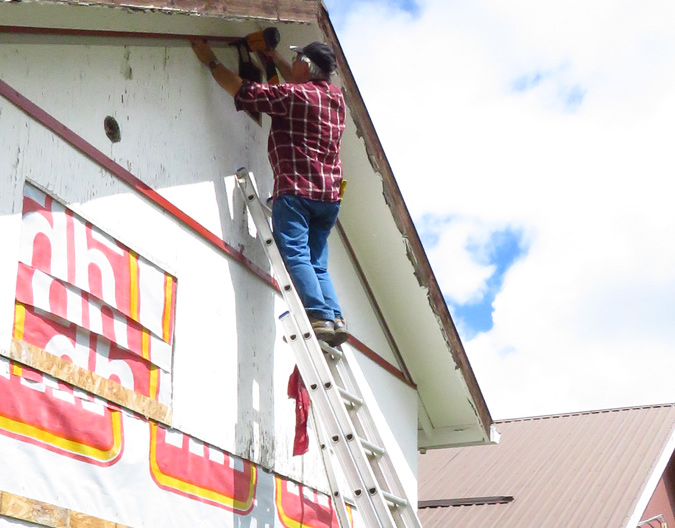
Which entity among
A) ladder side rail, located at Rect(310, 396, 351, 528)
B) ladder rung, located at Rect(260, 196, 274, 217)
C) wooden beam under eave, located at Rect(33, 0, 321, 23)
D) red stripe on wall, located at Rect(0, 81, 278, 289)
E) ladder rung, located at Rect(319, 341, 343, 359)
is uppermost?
wooden beam under eave, located at Rect(33, 0, 321, 23)

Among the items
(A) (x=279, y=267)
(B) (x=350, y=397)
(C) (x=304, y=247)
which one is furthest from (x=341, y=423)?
(C) (x=304, y=247)

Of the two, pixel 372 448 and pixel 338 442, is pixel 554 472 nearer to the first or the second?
pixel 372 448

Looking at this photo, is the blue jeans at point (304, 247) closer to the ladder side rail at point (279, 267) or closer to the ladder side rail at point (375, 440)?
the ladder side rail at point (279, 267)

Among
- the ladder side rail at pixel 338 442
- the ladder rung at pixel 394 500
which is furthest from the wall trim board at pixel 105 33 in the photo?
the ladder rung at pixel 394 500

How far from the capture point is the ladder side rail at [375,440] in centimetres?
509

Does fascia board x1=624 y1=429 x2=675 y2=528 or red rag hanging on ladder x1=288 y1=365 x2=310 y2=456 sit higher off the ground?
fascia board x1=624 y1=429 x2=675 y2=528

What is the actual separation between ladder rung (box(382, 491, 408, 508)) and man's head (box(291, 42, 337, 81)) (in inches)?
96.1

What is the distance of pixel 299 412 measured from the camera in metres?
5.56

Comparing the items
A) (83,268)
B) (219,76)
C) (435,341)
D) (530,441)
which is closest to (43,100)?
(83,268)

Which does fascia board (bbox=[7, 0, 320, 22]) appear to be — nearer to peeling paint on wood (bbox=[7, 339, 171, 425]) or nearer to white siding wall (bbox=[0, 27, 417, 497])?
white siding wall (bbox=[0, 27, 417, 497])

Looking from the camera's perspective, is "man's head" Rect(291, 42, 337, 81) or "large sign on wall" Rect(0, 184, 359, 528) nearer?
"large sign on wall" Rect(0, 184, 359, 528)

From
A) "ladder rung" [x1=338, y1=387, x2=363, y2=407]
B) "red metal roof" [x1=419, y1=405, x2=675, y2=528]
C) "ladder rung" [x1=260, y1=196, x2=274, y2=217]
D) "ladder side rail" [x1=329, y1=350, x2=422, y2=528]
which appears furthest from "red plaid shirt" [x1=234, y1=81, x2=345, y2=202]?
"red metal roof" [x1=419, y1=405, x2=675, y2=528]

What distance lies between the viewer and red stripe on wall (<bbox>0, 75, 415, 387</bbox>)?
430 cm

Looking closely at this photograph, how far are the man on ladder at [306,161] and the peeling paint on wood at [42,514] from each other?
69.5 inches
